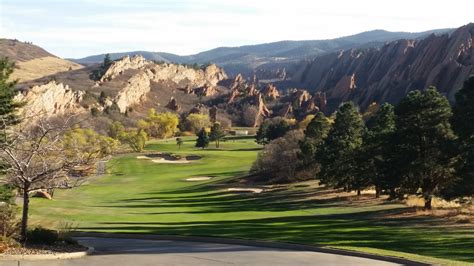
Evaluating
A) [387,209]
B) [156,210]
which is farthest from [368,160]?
[156,210]

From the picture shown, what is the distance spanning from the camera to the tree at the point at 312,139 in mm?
66812

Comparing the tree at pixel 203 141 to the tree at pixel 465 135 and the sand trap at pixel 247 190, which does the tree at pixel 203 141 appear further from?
the tree at pixel 465 135

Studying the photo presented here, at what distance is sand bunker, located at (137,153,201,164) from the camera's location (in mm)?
115000

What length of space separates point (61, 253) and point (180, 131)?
167521 mm

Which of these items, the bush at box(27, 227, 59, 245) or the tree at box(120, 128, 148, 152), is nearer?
the bush at box(27, 227, 59, 245)

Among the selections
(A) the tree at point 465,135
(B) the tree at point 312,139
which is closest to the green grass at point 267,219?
(A) the tree at point 465,135

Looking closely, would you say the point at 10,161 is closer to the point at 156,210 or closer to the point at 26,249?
the point at 26,249

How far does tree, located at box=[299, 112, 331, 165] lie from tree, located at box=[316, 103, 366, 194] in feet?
29.8

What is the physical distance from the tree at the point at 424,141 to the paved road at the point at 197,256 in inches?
745

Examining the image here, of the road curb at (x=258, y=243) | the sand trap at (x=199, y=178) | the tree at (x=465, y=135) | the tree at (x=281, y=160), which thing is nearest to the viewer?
the road curb at (x=258, y=243)

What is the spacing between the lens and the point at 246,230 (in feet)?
104

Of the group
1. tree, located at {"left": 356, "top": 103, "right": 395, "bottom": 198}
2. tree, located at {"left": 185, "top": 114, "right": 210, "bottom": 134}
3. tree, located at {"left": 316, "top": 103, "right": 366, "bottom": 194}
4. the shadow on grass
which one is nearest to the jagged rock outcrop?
tree, located at {"left": 185, "top": 114, "right": 210, "bottom": 134}

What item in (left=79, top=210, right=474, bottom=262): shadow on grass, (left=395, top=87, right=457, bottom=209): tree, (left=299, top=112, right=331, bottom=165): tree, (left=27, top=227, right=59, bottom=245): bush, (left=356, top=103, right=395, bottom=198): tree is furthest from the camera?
(left=299, top=112, right=331, bottom=165): tree

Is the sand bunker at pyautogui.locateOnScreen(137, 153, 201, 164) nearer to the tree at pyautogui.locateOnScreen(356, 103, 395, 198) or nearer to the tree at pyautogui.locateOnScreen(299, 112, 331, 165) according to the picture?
the tree at pyautogui.locateOnScreen(299, 112, 331, 165)
